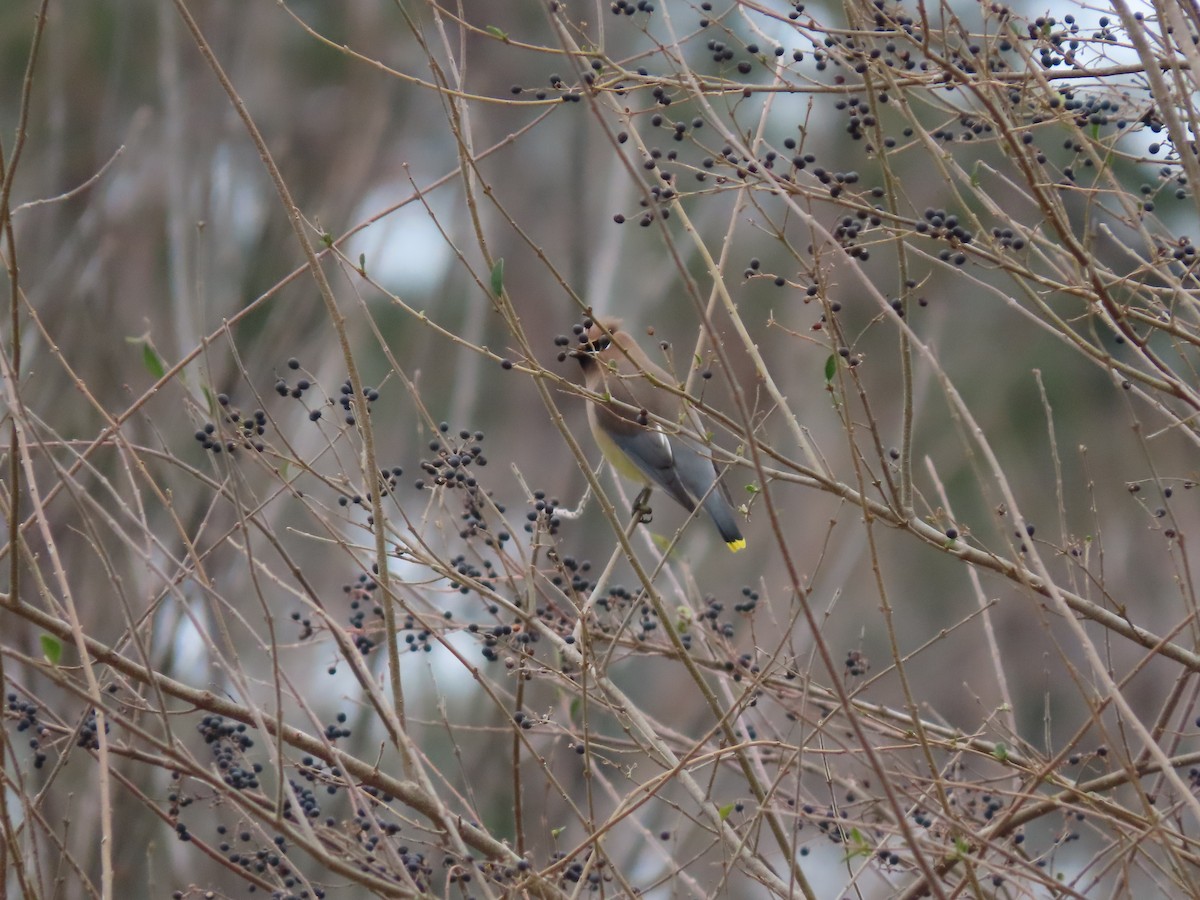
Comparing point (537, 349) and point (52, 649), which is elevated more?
point (537, 349)

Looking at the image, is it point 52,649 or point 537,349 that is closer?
point 52,649

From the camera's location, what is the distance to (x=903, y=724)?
10.2 feet

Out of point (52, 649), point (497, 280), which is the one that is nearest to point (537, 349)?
point (497, 280)

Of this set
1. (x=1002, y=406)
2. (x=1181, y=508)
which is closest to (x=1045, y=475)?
(x=1002, y=406)

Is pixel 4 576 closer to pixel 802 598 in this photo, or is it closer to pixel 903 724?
pixel 903 724

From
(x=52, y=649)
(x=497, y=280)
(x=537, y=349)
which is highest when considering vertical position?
(x=537, y=349)

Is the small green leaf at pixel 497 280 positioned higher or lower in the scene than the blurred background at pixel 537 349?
lower

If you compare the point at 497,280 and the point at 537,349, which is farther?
the point at 537,349

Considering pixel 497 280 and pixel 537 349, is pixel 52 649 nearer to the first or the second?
pixel 497 280

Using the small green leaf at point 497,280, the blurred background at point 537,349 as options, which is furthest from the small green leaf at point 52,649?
the small green leaf at point 497,280

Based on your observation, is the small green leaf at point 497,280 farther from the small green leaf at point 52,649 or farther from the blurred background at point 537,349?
the small green leaf at point 52,649

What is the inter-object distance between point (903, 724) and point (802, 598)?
1.41 metres

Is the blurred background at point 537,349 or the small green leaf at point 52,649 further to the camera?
the blurred background at point 537,349

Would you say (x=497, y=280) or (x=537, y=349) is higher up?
(x=537, y=349)
